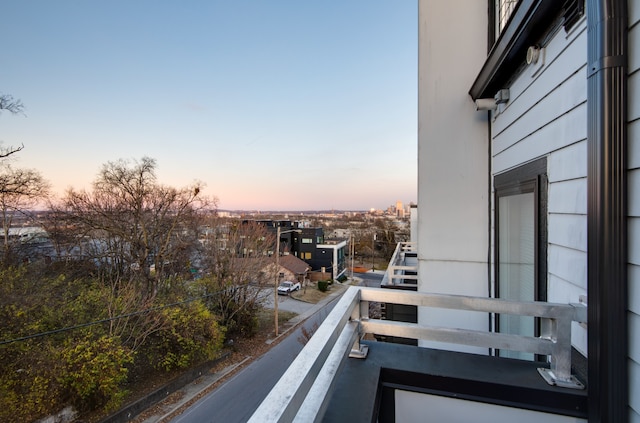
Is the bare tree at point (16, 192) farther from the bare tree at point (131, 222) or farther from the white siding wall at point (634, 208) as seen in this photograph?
the white siding wall at point (634, 208)

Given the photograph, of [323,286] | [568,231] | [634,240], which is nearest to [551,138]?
[568,231]

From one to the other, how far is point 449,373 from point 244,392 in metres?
9.15

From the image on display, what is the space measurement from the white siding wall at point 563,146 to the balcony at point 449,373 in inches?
6.5

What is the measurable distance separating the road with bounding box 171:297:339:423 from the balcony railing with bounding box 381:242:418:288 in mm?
4540

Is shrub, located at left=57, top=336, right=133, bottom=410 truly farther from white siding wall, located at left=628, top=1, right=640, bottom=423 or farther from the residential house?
white siding wall, located at left=628, top=1, right=640, bottom=423

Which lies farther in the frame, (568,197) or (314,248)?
(314,248)

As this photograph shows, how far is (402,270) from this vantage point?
6.77 meters

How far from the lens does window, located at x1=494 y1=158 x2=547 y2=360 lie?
1.60m

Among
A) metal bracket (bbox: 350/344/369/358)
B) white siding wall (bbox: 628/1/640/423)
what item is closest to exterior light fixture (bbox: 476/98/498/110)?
white siding wall (bbox: 628/1/640/423)

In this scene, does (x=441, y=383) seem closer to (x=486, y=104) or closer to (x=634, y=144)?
(x=634, y=144)

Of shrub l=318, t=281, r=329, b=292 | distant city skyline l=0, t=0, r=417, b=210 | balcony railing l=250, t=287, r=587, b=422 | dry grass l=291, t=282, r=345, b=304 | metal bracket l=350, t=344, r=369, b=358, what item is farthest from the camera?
shrub l=318, t=281, r=329, b=292

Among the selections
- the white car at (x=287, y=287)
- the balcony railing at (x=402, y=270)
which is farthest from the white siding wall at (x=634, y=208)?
the white car at (x=287, y=287)

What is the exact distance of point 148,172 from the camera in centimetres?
1312

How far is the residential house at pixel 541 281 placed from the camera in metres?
0.92
